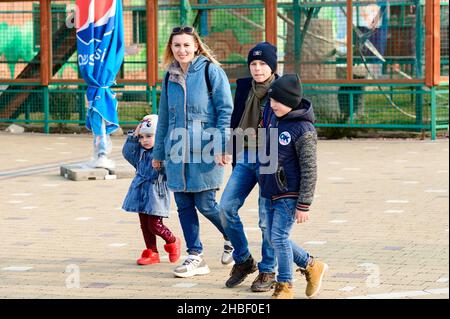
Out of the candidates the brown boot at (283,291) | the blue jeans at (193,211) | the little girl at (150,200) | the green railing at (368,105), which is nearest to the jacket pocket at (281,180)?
the brown boot at (283,291)

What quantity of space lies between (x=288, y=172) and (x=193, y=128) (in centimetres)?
118

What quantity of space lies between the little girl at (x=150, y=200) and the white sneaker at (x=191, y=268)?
48cm

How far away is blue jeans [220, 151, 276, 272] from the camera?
23.9ft

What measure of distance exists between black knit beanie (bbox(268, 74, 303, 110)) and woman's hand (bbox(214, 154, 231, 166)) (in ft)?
2.91

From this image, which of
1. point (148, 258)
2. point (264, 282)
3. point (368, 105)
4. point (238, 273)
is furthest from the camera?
point (368, 105)

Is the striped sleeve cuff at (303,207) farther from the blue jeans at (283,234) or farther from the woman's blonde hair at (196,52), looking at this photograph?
the woman's blonde hair at (196,52)

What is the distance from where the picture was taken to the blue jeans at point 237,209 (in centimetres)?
729

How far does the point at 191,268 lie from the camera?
7695 millimetres

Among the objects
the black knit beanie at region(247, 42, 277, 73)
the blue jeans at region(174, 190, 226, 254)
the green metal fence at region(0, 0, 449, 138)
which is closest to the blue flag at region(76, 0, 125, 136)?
the green metal fence at region(0, 0, 449, 138)

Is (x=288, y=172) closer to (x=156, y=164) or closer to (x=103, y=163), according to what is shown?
(x=156, y=164)

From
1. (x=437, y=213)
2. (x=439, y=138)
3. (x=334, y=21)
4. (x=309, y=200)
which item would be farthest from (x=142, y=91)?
(x=309, y=200)

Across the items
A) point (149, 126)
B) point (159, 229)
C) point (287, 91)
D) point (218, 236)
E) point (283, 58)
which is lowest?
point (218, 236)

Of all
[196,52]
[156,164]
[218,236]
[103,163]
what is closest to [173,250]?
[156,164]

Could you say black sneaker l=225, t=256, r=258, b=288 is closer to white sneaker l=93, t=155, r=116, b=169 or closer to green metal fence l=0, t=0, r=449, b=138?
white sneaker l=93, t=155, r=116, b=169
